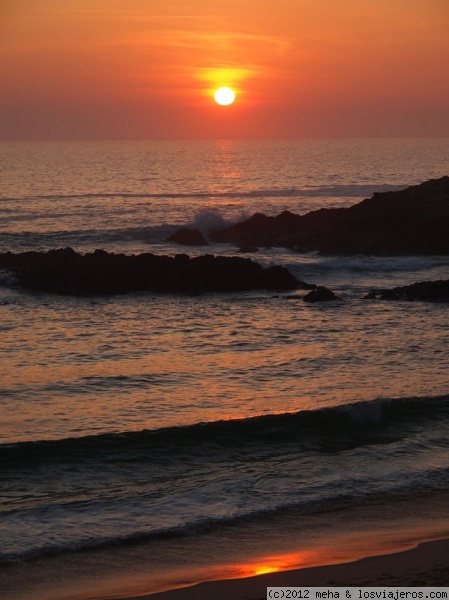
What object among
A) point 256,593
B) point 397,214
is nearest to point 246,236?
point 397,214

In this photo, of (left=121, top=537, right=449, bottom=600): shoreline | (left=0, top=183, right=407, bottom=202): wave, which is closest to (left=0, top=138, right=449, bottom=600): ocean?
(left=121, top=537, right=449, bottom=600): shoreline

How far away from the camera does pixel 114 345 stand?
2111 cm

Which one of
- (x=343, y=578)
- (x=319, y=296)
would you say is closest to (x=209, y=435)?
(x=343, y=578)

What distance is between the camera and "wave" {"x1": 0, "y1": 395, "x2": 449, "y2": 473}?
1345 centimetres

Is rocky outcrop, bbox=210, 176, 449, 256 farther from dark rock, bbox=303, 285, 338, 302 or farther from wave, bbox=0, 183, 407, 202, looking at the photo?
wave, bbox=0, 183, 407, 202

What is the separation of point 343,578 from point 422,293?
1856 centimetres

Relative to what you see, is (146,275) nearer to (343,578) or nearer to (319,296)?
(319,296)

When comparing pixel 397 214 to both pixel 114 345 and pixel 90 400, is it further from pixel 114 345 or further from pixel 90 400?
pixel 90 400

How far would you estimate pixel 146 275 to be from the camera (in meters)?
28.4

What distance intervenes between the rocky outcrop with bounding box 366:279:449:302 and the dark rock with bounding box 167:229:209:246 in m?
15.8

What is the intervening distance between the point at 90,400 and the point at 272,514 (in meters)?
5.64

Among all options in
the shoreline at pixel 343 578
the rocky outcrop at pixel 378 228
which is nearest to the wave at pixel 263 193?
the rocky outcrop at pixel 378 228

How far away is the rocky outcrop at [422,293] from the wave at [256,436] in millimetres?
10896

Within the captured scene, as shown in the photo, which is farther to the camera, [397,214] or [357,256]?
[397,214]
